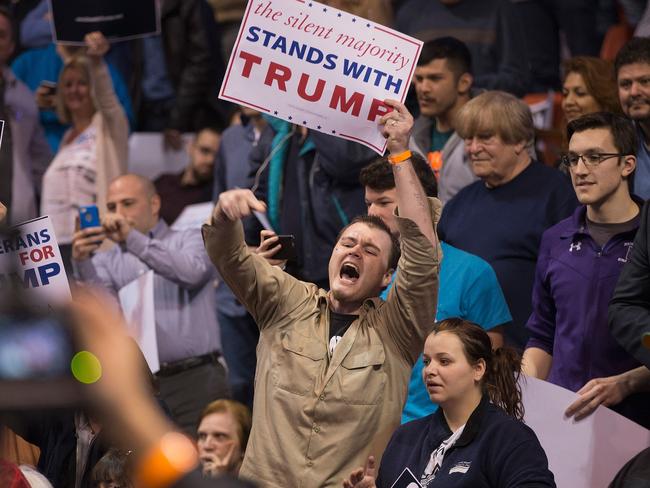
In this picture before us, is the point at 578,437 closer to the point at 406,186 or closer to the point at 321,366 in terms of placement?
the point at 321,366

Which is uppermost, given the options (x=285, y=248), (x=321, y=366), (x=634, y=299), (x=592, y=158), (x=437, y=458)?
(x=592, y=158)

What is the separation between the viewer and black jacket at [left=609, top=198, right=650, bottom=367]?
15.1 feet

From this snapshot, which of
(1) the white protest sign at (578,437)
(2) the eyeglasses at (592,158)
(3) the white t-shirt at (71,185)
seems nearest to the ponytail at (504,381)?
(1) the white protest sign at (578,437)

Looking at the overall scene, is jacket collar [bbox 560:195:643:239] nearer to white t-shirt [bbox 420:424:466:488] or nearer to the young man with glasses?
the young man with glasses

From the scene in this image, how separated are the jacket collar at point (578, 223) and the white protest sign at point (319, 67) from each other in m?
0.85

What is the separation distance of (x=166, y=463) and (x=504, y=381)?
2.74 m

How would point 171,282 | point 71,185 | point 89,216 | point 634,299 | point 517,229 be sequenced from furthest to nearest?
point 71,185 < point 171,282 < point 89,216 < point 517,229 < point 634,299

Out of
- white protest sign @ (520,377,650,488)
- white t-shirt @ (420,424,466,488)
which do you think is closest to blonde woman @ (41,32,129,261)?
white protest sign @ (520,377,650,488)

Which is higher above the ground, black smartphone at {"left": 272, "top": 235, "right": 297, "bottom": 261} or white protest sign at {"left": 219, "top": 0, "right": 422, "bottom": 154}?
white protest sign at {"left": 219, "top": 0, "right": 422, "bottom": 154}

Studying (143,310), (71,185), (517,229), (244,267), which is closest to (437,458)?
(244,267)

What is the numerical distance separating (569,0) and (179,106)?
2.80m

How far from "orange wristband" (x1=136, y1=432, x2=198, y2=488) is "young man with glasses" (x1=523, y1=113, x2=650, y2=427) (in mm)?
3047

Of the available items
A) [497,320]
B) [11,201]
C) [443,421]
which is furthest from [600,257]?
[11,201]

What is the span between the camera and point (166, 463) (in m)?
1.97
